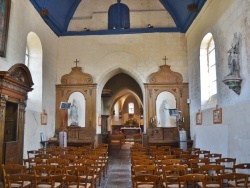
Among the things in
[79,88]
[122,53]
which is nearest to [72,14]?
[122,53]

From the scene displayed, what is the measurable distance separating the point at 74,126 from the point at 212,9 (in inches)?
341

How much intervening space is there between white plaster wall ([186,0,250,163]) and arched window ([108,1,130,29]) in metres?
4.37

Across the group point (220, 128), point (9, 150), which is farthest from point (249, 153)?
point (9, 150)

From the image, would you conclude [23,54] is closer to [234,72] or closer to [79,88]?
[79,88]

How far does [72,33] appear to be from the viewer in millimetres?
15477

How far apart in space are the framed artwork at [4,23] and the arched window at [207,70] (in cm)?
767

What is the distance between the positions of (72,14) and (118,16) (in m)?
2.54

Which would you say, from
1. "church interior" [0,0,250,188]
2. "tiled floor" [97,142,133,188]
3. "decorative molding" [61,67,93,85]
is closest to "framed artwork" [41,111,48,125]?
"church interior" [0,0,250,188]

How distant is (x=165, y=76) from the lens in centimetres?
1487

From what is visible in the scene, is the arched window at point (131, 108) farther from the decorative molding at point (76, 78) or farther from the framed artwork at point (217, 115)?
the framed artwork at point (217, 115)

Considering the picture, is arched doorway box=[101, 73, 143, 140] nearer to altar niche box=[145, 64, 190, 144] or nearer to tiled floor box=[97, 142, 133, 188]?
altar niche box=[145, 64, 190, 144]

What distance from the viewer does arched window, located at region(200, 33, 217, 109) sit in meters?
11.8

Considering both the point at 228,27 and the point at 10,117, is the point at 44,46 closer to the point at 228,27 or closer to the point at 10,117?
the point at 10,117

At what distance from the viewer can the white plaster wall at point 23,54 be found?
10.0m
